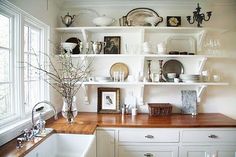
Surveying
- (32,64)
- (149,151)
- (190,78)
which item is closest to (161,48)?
(190,78)

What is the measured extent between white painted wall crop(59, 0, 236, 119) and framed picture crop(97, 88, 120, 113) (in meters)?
0.12

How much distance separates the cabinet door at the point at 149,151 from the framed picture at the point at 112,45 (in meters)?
Result: 1.32

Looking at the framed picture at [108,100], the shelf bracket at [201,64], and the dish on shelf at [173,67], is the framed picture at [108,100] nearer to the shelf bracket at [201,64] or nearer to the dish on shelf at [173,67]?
the dish on shelf at [173,67]

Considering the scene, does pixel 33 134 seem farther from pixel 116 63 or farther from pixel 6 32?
pixel 116 63

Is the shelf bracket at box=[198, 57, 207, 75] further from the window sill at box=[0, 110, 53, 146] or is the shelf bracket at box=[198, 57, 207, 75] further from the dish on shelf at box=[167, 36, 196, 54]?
the window sill at box=[0, 110, 53, 146]

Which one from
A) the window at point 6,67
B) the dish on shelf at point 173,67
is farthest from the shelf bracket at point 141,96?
the window at point 6,67

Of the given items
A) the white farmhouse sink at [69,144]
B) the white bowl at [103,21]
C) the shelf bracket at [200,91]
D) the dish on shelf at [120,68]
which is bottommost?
the white farmhouse sink at [69,144]

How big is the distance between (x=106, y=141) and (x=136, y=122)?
16.5 inches

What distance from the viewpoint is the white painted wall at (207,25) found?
113 inches

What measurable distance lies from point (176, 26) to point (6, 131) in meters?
Answer: 2.39

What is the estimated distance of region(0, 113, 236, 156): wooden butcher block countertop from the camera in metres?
2.18

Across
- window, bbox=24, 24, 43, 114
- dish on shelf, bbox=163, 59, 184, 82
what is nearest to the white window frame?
window, bbox=24, 24, 43, 114

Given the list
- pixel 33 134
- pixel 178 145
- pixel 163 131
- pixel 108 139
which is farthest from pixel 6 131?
pixel 178 145

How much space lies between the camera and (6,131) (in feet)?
5.42
